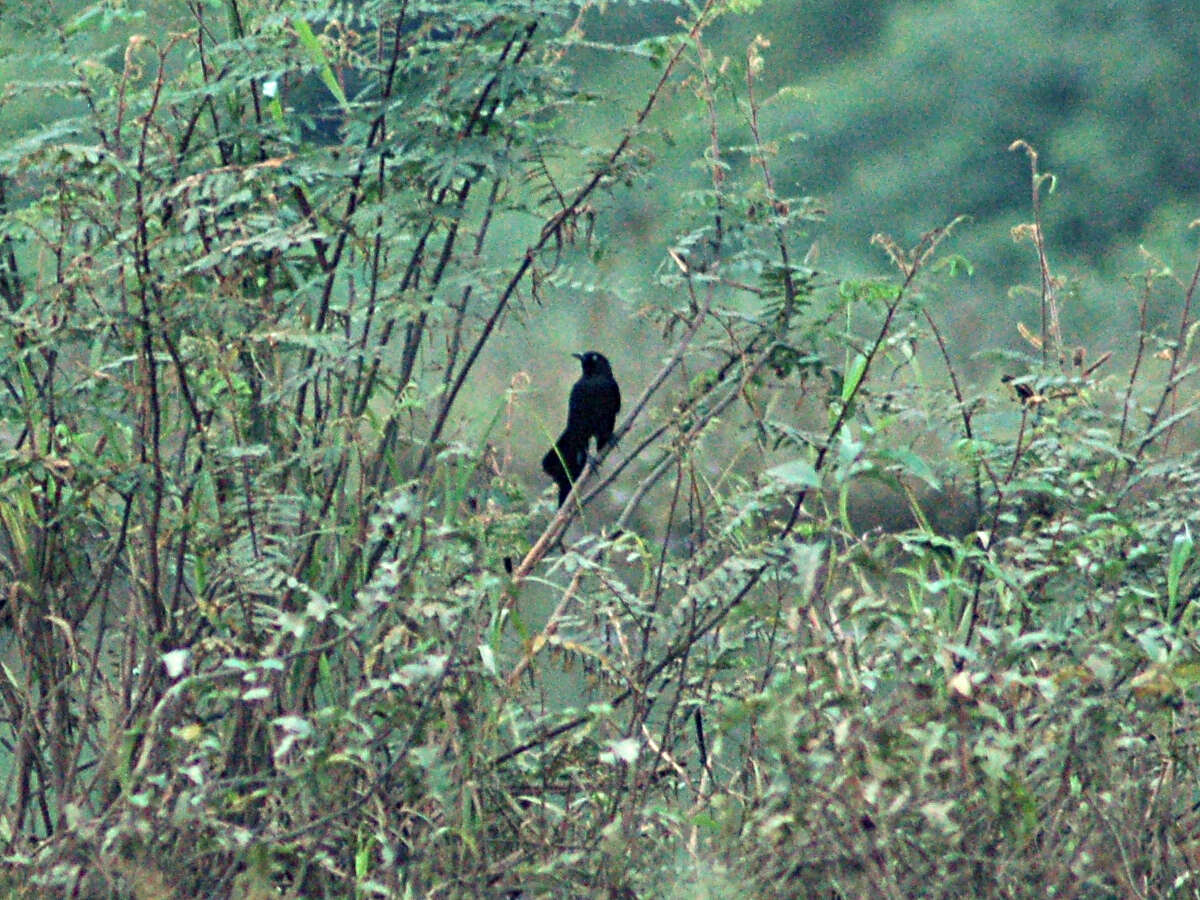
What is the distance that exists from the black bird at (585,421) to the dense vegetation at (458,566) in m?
0.73

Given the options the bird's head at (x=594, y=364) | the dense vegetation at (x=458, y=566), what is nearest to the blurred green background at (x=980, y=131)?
the bird's head at (x=594, y=364)

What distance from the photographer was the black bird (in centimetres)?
295

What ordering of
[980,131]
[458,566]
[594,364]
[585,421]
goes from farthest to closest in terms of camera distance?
[980,131] → [594,364] → [585,421] → [458,566]

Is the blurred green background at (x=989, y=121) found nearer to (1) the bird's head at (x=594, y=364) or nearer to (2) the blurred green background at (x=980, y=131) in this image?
(2) the blurred green background at (x=980, y=131)

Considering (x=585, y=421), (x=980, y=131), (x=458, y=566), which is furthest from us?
(x=980, y=131)

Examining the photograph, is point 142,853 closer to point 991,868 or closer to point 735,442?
point 991,868

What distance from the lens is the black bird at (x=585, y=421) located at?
9.69 ft

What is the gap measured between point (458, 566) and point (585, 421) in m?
1.17

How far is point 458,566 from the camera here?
6.40 feet

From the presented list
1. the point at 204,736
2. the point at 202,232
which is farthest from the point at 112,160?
the point at 204,736

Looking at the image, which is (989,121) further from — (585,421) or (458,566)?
(458,566)

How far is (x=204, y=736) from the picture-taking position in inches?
69.1

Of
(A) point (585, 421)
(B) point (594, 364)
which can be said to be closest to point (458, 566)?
(A) point (585, 421)

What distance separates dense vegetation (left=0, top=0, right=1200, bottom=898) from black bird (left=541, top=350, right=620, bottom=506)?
73 centimetres
